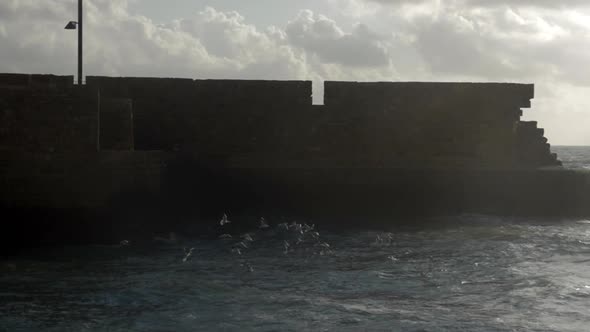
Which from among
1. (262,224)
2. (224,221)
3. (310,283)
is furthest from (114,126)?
(310,283)

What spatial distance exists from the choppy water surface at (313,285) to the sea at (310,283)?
0.01 m

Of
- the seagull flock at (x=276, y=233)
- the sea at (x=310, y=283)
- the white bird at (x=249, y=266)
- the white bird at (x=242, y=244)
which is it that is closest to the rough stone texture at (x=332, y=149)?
the seagull flock at (x=276, y=233)

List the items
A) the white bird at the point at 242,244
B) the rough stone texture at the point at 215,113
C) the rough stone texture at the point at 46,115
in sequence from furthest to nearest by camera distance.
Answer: the rough stone texture at the point at 215,113 → the rough stone texture at the point at 46,115 → the white bird at the point at 242,244

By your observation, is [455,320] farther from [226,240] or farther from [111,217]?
[111,217]

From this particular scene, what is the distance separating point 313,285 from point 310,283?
86 mm

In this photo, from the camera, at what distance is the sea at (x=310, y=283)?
5500 millimetres

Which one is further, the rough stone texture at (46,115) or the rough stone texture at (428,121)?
the rough stone texture at (428,121)

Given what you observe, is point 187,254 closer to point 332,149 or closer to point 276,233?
point 276,233

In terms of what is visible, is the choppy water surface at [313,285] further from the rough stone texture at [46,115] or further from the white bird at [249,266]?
the rough stone texture at [46,115]

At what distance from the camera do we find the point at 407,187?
38.7ft

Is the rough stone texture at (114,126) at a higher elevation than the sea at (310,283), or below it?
higher

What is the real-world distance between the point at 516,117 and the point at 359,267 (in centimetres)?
623

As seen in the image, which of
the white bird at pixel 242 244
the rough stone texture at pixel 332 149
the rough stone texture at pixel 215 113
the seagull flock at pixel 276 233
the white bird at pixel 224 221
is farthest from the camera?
the rough stone texture at pixel 215 113

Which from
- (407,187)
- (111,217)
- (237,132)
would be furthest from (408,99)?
(111,217)
